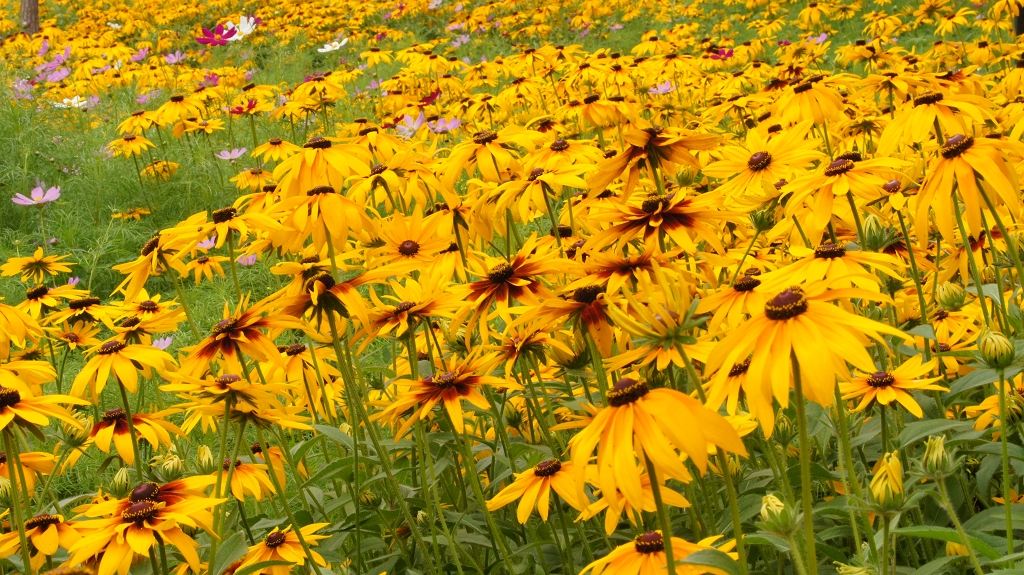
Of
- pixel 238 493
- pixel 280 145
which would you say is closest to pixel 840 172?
pixel 238 493

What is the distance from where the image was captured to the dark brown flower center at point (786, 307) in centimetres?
108

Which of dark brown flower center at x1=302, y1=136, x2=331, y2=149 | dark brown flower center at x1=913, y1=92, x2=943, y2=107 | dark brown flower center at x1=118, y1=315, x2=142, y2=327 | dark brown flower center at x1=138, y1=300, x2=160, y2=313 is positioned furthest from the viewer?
dark brown flower center at x1=138, y1=300, x2=160, y2=313

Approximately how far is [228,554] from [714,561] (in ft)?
2.73

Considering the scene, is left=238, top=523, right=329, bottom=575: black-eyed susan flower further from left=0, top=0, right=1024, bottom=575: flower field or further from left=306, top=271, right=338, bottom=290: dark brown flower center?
left=306, top=271, right=338, bottom=290: dark brown flower center

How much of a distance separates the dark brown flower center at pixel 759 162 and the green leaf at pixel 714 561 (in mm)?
1200

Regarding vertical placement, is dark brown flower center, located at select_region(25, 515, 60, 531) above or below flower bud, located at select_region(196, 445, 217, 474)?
above

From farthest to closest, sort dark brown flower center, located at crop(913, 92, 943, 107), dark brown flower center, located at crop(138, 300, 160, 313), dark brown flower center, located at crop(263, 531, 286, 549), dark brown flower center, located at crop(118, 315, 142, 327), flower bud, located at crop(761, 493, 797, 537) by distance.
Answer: dark brown flower center, located at crop(138, 300, 160, 313)
dark brown flower center, located at crop(118, 315, 142, 327)
dark brown flower center, located at crop(913, 92, 943, 107)
dark brown flower center, located at crop(263, 531, 286, 549)
flower bud, located at crop(761, 493, 797, 537)

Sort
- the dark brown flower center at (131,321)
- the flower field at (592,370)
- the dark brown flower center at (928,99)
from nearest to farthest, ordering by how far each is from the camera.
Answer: the flower field at (592,370) → the dark brown flower center at (928,99) → the dark brown flower center at (131,321)

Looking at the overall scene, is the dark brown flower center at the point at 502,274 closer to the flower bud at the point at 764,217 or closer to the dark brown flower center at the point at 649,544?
the dark brown flower center at the point at 649,544

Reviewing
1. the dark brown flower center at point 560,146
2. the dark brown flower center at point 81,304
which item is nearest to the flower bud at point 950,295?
the dark brown flower center at point 560,146

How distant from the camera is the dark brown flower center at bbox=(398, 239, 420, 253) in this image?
81.5 inches

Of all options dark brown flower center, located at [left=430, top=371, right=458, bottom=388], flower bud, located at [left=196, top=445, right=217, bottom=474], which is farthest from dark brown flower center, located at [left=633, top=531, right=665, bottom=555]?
flower bud, located at [left=196, top=445, right=217, bottom=474]

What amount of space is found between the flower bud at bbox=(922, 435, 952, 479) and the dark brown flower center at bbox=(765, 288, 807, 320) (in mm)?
496

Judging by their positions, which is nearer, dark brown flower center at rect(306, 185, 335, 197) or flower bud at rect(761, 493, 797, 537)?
flower bud at rect(761, 493, 797, 537)
